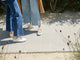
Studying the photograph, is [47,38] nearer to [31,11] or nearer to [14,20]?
[31,11]

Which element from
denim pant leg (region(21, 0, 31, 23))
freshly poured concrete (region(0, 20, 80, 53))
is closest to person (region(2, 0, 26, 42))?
freshly poured concrete (region(0, 20, 80, 53))

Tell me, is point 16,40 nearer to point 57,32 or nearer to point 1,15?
point 57,32

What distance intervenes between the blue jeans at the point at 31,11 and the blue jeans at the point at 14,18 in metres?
0.42

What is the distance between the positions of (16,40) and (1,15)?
1.93 m

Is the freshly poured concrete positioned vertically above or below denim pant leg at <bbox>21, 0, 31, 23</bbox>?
below

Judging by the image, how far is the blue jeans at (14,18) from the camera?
3558mm

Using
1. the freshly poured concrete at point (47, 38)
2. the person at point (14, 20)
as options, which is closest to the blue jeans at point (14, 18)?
the person at point (14, 20)

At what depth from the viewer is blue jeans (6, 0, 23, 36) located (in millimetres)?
3558

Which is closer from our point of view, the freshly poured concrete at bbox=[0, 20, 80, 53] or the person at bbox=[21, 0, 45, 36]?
the freshly poured concrete at bbox=[0, 20, 80, 53]

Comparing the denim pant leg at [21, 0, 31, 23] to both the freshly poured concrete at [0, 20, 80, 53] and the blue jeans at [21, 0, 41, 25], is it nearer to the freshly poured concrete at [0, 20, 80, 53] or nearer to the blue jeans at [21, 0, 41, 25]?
the blue jeans at [21, 0, 41, 25]

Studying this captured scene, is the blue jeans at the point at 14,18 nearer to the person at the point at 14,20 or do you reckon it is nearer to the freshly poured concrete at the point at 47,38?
the person at the point at 14,20

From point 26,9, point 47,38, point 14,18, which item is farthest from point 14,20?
point 47,38

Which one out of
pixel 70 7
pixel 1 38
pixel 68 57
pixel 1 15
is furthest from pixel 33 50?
pixel 70 7

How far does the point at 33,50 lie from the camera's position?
3.53 m
